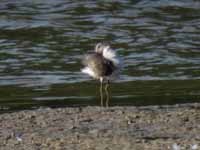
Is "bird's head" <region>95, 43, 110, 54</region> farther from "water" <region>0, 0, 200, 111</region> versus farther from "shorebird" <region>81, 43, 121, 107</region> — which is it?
"water" <region>0, 0, 200, 111</region>

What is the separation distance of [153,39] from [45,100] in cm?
803

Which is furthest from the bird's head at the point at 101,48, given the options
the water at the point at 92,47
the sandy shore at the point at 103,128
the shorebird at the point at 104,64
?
the sandy shore at the point at 103,128

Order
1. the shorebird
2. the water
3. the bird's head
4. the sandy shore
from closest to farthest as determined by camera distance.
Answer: the sandy shore, the shorebird, the bird's head, the water

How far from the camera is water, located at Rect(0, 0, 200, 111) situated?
48.4ft

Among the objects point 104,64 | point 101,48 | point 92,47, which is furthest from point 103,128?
point 92,47

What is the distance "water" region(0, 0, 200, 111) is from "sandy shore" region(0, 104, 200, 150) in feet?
4.70

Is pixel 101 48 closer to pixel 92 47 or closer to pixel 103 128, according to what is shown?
pixel 103 128

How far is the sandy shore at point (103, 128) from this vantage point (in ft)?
31.5

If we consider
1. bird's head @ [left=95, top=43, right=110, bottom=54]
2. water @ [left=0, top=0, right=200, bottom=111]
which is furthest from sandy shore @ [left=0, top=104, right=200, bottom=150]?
bird's head @ [left=95, top=43, right=110, bottom=54]

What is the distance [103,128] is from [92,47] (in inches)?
403

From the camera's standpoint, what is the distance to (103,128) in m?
10.8

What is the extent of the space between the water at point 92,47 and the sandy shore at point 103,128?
4.70 ft

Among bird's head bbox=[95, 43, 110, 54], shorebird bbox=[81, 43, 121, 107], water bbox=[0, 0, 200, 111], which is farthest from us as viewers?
water bbox=[0, 0, 200, 111]

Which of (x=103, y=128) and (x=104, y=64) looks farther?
(x=104, y=64)
